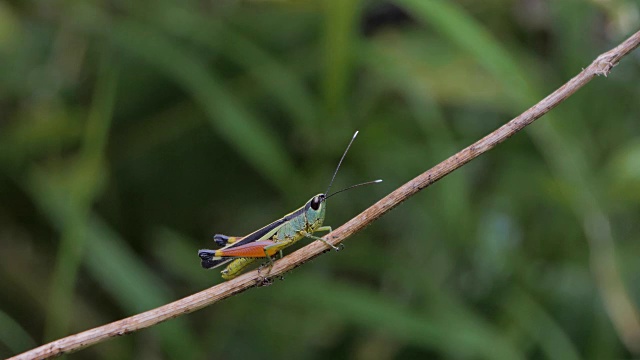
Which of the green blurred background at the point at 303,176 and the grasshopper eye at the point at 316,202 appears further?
the green blurred background at the point at 303,176

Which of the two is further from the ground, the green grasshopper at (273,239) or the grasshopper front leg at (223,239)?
the grasshopper front leg at (223,239)

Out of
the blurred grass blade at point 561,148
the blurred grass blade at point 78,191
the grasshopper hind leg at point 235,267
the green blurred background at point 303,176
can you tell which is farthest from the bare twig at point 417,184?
the green blurred background at point 303,176

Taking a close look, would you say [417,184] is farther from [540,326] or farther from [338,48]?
[540,326]

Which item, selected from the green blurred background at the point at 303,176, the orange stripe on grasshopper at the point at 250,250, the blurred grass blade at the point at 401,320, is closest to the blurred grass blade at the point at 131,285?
the green blurred background at the point at 303,176

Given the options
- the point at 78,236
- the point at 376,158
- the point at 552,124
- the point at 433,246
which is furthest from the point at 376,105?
the point at 78,236

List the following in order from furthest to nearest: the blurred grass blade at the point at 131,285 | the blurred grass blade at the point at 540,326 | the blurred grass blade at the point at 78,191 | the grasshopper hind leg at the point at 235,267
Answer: the blurred grass blade at the point at 540,326 < the blurred grass blade at the point at 131,285 < the blurred grass blade at the point at 78,191 < the grasshopper hind leg at the point at 235,267

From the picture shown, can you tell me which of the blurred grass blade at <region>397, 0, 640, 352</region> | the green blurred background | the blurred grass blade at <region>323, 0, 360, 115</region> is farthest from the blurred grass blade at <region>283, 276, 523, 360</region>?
the blurred grass blade at <region>323, 0, 360, 115</region>

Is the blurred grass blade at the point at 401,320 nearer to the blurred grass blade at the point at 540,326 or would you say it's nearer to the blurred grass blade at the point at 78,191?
the blurred grass blade at the point at 540,326

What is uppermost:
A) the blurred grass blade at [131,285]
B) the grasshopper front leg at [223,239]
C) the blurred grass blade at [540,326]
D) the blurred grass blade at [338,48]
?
the blurred grass blade at [338,48]

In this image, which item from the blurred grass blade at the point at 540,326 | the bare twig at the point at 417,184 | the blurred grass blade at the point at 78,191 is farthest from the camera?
the blurred grass blade at the point at 540,326
